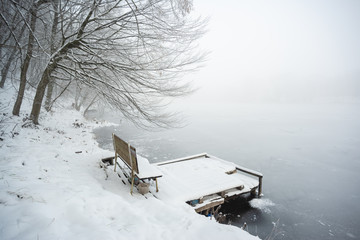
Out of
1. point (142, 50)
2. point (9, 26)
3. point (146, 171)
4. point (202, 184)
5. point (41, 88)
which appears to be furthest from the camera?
point (41, 88)

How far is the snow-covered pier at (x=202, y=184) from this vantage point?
17.9ft

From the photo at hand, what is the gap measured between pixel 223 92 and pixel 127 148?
12094 centimetres

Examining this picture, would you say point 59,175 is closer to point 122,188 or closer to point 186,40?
Answer: point 122,188

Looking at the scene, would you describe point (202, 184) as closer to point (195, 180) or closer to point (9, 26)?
point (195, 180)

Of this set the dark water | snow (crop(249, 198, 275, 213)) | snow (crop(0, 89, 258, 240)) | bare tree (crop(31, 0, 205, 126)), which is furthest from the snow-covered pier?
bare tree (crop(31, 0, 205, 126))

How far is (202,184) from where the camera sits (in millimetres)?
6402

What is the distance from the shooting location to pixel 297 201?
8477 mm

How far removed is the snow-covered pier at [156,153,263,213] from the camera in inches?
214

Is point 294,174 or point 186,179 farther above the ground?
point 186,179

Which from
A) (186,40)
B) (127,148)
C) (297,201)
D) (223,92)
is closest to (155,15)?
(186,40)

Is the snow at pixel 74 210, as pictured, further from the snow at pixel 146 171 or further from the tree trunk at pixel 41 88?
the tree trunk at pixel 41 88

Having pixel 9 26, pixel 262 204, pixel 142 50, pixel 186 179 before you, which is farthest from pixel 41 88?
pixel 262 204

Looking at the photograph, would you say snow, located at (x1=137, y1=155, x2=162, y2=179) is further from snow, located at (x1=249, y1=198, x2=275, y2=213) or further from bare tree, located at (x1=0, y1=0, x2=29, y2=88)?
snow, located at (x1=249, y1=198, x2=275, y2=213)

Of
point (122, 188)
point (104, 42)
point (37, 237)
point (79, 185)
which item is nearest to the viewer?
point (37, 237)
